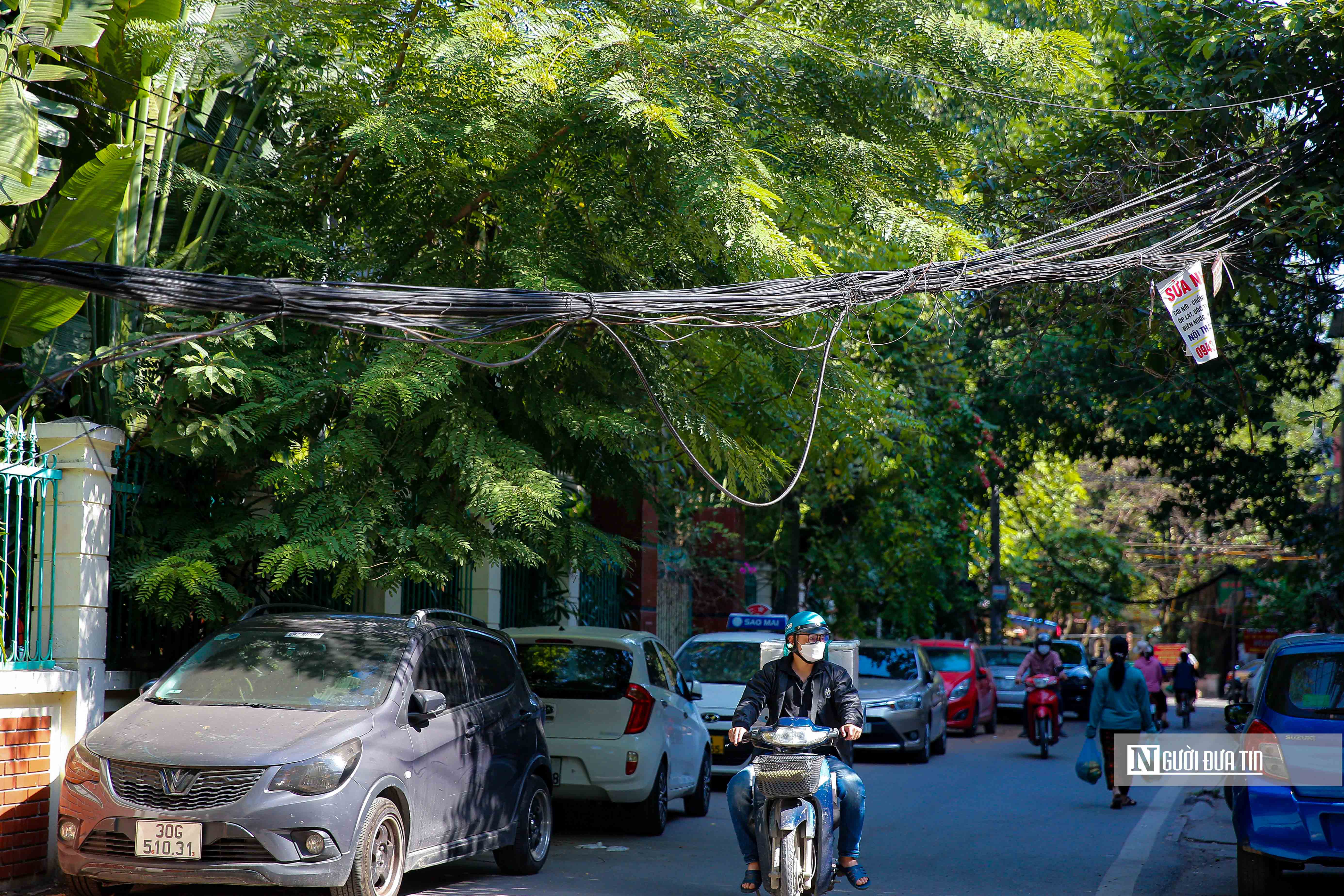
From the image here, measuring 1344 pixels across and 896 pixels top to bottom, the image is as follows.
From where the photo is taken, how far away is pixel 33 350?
9.34 metres

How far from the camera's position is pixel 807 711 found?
708 centimetres

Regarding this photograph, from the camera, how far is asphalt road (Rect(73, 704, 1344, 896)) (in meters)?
8.34

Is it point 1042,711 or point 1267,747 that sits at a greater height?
point 1267,747

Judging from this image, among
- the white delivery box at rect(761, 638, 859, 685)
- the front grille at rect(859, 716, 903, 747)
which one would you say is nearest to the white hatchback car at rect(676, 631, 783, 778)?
the white delivery box at rect(761, 638, 859, 685)

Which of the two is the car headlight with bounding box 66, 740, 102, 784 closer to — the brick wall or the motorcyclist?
the brick wall

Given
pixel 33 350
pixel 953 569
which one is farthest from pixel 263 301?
pixel 953 569

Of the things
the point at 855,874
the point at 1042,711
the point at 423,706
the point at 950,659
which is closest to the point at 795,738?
the point at 855,874

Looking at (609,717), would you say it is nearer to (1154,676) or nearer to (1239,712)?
(1239,712)

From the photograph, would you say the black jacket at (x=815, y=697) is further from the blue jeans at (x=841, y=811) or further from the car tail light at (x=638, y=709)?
→ the car tail light at (x=638, y=709)

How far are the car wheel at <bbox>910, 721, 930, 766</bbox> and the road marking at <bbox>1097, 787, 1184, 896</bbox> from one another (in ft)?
12.7

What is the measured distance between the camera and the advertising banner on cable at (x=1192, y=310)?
27.2 feet

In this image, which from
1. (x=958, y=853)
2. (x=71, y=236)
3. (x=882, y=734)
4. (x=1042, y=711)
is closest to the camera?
(x=71, y=236)

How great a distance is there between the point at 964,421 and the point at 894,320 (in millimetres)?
7674

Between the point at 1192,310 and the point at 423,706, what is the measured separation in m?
5.65
